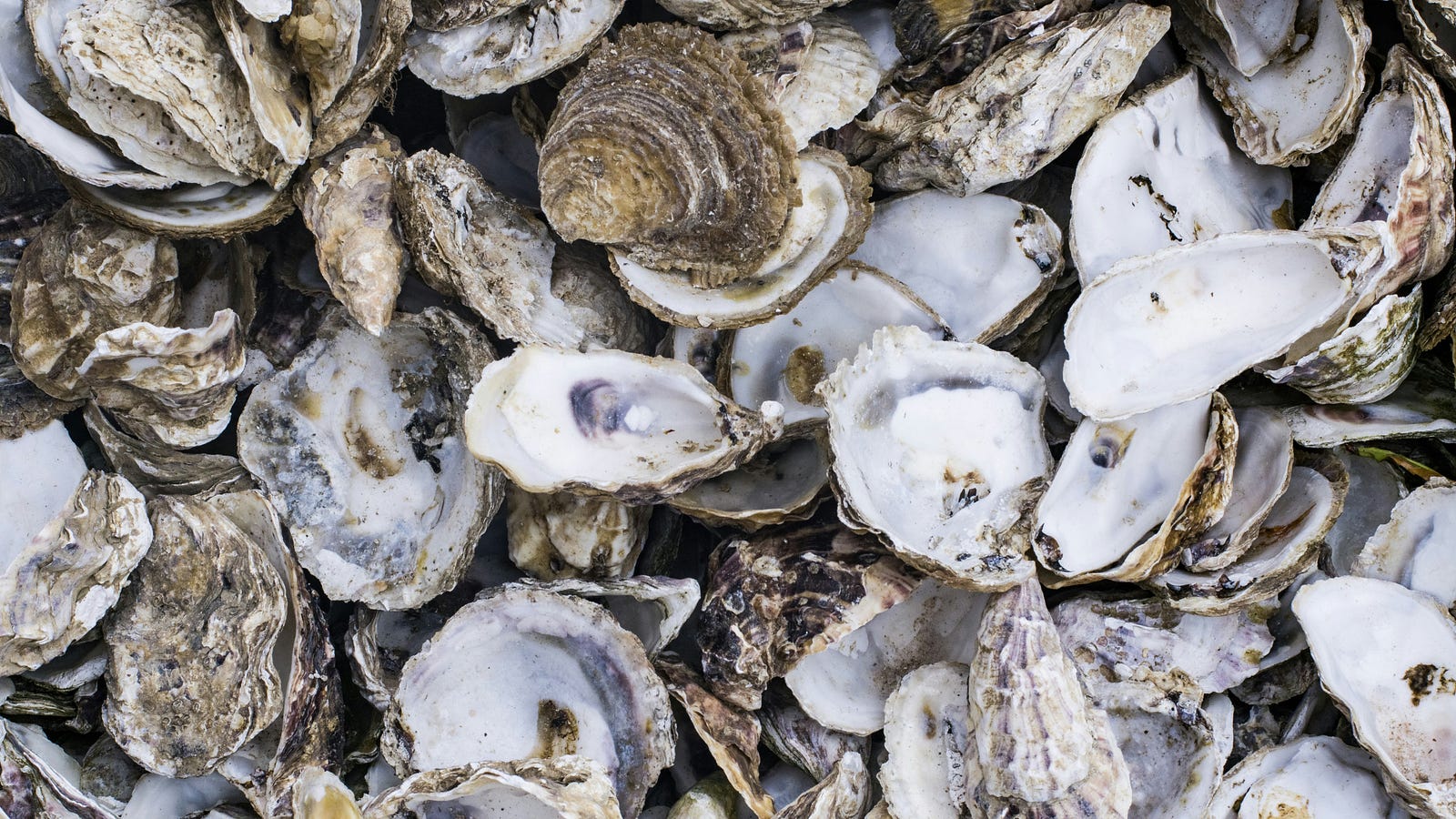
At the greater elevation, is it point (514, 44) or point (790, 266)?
point (514, 44)

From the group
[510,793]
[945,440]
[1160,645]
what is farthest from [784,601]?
[1160,645]

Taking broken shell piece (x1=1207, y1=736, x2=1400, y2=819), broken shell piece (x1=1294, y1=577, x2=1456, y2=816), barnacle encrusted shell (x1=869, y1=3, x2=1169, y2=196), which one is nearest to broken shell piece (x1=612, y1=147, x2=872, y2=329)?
barnacle encrusted shell (x1=869, y1=3, x2=1169, y2=196)

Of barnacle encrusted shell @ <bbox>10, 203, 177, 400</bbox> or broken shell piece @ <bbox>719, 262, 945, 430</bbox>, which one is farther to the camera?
broken shell piece @ <bbox>719, 262, 945, 430</bbox>

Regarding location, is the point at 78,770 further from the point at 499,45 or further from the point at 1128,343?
the point at 1128,343

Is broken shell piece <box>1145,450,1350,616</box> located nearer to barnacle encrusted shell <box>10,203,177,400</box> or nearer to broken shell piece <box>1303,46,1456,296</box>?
broken shell piece <box>1303,46,1456,296</box>

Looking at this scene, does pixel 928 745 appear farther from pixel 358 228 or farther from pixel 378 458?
pixel 358 228

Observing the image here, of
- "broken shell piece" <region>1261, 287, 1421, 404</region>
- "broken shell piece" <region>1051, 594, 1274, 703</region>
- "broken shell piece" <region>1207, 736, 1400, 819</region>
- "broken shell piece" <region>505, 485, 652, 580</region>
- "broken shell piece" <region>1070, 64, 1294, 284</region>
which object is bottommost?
"broken shell piece" <region>1207, 736, 1400, 819</region>

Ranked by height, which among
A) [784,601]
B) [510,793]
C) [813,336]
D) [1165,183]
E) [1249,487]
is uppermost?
[1165,183]

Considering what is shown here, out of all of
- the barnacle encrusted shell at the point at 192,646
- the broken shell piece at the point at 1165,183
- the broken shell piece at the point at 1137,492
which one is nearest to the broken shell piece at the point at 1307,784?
the broken shell piece at the point at 1137,492
